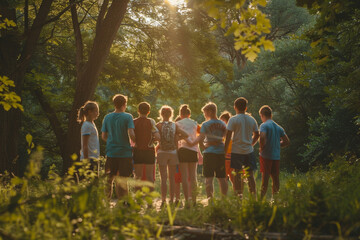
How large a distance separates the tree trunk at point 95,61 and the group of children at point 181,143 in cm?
302

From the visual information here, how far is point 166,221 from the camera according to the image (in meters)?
4.65

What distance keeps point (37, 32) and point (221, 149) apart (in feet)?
21.4

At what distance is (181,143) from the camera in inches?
301

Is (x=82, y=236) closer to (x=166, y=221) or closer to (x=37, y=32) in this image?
(x=166, y=221)

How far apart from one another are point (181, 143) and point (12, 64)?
20.0ft

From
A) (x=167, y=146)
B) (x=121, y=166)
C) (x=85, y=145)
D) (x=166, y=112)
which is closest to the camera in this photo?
(x=85, y=145)

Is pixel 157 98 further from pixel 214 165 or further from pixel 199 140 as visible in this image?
pixel 214 165

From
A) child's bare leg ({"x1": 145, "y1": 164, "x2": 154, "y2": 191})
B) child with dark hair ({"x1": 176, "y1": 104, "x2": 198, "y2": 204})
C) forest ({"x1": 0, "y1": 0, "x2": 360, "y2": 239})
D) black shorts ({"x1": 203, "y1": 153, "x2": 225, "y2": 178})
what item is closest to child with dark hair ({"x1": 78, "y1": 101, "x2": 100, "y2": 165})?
forest ({"x1": 0, "y1": 0, "x2": 360, "y2": 239})

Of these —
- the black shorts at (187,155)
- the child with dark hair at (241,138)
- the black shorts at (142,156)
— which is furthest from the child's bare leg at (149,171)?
the child with dark hair at (241,138)

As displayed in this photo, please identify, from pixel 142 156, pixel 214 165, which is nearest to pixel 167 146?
pixel 142 156

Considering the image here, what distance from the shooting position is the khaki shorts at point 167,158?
744cm

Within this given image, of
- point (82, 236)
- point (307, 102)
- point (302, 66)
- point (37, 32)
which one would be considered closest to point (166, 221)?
point (82, 236)

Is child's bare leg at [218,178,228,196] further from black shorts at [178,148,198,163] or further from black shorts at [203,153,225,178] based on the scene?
black shorts at [178,148,198,163]

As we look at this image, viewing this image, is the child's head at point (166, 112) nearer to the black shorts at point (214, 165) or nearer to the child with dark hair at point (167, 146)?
the child with dark hair at point (167, 146)
